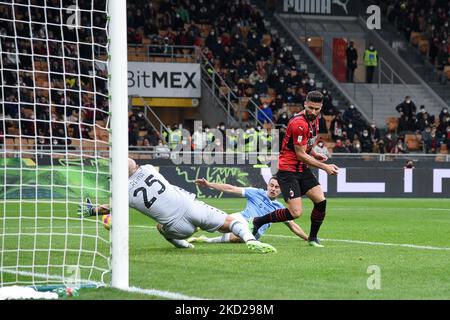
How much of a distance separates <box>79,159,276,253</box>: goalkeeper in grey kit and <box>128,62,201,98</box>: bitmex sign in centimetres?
2434

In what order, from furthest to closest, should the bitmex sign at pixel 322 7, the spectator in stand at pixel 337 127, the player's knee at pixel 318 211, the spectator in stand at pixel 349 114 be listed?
the bitmex sign at pixel 322 7 → the spectator in stand at pixel 349 114 → the spectator in stand at pixel 337 127 → the player's knee at pixel 318 211

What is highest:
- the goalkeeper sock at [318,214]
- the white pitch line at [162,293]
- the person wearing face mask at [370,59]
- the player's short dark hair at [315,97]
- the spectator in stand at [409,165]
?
the person wearing face mask at [370,59]

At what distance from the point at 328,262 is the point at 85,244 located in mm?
3691

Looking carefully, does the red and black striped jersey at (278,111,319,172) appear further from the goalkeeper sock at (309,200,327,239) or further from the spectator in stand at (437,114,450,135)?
the spectator in stand at (437,114,450,135)

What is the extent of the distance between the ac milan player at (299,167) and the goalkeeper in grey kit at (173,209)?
1234mm

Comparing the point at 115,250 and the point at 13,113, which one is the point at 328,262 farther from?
the point at 13,113

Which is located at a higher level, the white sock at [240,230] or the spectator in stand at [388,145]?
the white sock at [240,230]

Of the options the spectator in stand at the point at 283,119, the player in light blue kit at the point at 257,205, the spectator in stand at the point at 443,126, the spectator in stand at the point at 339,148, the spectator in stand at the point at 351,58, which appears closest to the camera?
the player in light blue kit at the point at 257,205

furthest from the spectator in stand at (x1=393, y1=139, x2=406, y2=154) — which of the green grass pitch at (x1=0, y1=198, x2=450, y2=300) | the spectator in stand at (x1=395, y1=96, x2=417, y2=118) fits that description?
the green grass pitch at (x1=0, y1=198, x2=450, y2=300)

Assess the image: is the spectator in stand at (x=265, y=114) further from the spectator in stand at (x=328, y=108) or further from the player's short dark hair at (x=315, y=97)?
the player's short dark hair at (x=315, y=97)

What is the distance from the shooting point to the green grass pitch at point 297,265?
7.89 m

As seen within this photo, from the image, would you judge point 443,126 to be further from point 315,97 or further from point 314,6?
point 315,97

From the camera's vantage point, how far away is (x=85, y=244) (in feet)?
41.2

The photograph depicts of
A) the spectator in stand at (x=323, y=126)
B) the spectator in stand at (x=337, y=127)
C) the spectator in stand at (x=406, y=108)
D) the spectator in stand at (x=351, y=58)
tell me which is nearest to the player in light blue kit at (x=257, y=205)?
the spectator in stand at (x=337, y=127)
